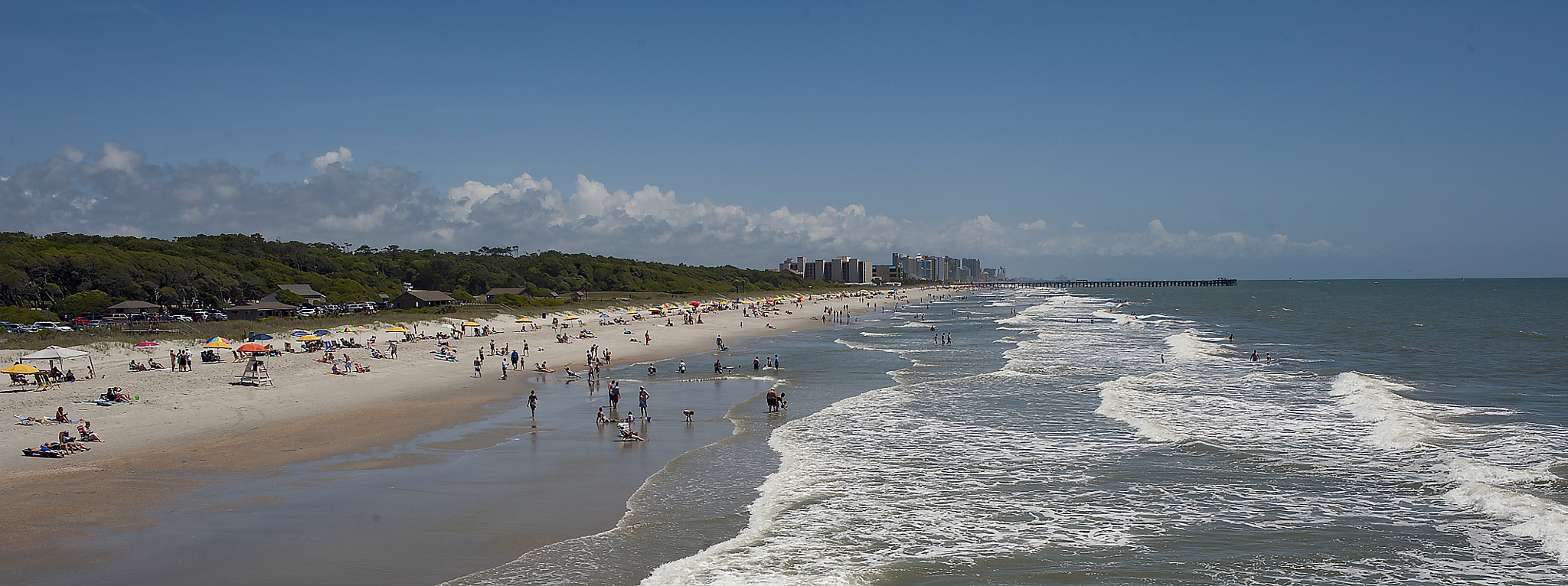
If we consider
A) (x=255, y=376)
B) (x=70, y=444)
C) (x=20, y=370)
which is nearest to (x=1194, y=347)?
(x=255, y=376)

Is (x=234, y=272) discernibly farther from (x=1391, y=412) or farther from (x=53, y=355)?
(x=1391, y=412)

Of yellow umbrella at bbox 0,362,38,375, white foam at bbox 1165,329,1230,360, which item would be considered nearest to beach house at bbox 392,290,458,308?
yellow umbrella at bbox 0,362,38,375

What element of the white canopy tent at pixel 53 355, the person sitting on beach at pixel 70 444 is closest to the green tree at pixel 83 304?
the white canopy tent at pixel 53 355

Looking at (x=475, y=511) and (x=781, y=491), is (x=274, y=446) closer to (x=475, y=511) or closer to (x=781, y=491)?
(x=475, y=511)

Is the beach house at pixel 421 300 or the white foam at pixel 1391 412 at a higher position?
the beach house at pixel 421 300

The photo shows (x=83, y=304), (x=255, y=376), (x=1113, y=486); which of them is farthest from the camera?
(x=83, y=304)

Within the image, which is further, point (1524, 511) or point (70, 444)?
point (70, 444)

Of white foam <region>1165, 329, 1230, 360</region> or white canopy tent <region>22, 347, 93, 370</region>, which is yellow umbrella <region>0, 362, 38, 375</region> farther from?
white foam <region>1165, 329, 1230, 360</region>

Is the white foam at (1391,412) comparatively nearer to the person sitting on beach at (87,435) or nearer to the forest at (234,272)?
the person sitting on beach at (87,435)
